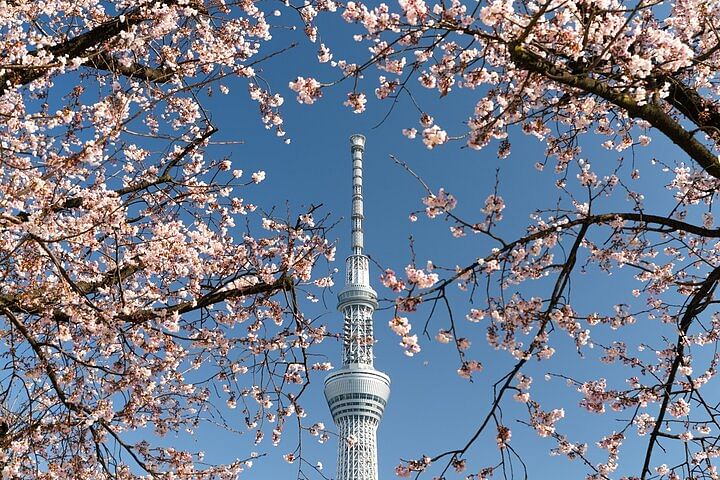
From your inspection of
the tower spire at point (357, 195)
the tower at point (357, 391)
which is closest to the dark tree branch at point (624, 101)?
the tower at point (357, 391)

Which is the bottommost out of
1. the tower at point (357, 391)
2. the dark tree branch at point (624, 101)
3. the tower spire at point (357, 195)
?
the dark tree branch at point (624, 101)

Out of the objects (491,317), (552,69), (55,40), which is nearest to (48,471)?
(55,40)

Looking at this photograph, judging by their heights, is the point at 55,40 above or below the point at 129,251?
above

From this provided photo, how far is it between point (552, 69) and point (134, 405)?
4633 millimetres

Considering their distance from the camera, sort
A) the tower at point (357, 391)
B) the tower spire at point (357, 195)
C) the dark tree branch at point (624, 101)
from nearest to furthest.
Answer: the dark tree branch at point (624, 101) < the tower at point (357, 391) < the tower spire at point (357, 195)

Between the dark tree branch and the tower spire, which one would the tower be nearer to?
the tower spire

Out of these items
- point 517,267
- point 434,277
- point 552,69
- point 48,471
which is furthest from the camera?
point 48,471

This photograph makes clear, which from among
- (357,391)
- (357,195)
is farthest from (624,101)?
(357,195)

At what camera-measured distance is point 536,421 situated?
17.6 ft

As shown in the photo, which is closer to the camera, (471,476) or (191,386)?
(471,476)

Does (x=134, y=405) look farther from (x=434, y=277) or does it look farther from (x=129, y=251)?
(x=434, y=277)

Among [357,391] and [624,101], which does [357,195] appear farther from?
[624,101]

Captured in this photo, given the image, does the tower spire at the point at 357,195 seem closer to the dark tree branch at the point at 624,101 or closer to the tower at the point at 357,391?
the tower at the point at 357,391

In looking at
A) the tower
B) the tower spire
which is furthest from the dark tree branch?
the tower spire
